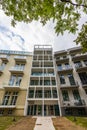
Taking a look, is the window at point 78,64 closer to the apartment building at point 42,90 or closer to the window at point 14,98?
the apartment building at point 42,90

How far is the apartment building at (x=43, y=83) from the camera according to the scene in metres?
20.6

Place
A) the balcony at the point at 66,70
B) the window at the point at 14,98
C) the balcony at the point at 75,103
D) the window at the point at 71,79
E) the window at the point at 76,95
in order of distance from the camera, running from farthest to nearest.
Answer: the balcony at the point at 66,70
the window at the point at 71,79
the window at the point at 76,95
the window at the point at 14,98
the balcony at the point at 75,103

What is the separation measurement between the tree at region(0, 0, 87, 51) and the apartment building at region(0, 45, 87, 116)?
15145 mm

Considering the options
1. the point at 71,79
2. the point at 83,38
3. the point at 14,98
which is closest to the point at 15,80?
the point at 14,98

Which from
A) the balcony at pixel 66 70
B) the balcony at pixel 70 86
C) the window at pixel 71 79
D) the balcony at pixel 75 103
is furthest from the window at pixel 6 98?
the window at pixel 71 79

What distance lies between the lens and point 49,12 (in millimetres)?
7172

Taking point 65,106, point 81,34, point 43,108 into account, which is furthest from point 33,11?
point 65,106

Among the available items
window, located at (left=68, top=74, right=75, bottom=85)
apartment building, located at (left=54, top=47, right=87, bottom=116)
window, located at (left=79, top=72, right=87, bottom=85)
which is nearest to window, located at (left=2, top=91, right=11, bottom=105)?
apartment building, located at (left=54, top=47, right=87, bottom=116)

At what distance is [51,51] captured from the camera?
109 feet

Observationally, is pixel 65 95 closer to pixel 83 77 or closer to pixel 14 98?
pixel 83 77

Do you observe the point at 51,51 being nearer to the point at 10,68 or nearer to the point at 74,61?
the point at 74,61

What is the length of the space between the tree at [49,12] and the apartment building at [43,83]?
1514 cm

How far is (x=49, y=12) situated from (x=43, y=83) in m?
18.3

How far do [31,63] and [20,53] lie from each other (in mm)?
5420
